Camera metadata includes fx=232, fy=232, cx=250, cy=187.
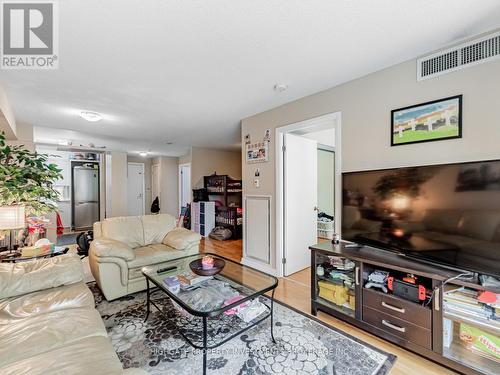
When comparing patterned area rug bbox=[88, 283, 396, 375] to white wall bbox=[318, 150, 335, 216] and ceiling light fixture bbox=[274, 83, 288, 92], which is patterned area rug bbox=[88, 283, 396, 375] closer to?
ceiling light fixture bbox=[274, 83, 288, 92]

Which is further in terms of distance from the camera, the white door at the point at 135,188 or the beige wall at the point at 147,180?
the beige wall at the point at 147,180

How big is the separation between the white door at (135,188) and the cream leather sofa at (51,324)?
21.1ft

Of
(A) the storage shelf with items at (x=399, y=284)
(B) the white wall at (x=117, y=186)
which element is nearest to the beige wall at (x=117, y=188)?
(B) the white wall at (x=117, y=186)

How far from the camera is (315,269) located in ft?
7.40

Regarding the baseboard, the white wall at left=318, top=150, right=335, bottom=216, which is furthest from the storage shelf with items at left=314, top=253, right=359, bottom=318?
the white wall at left=318, top=150, right=335, bottom=216

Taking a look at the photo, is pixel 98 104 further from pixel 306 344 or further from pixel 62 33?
pixel 306 344

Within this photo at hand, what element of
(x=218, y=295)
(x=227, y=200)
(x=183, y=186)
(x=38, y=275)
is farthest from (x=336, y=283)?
(x=183, y=186)

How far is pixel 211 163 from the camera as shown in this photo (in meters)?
6.69

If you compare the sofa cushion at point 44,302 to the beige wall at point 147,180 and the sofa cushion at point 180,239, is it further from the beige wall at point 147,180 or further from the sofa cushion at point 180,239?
the beige wall at point 147,180

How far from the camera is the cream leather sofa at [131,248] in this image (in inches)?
95.8

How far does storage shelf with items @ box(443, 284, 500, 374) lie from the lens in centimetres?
141

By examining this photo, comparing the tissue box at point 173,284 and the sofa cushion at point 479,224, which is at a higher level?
the sofa cushion at point 479,224

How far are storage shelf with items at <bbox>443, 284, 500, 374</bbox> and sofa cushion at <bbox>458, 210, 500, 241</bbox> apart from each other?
34 cm

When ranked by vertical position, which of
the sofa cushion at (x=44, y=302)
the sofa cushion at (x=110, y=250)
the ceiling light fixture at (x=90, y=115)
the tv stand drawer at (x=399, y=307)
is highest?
the ceiling light fixture at (x=90, y=115)
